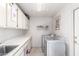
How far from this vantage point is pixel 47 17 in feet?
24.3

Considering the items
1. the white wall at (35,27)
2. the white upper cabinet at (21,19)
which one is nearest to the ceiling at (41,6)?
the white upper cabinet at (21,19)

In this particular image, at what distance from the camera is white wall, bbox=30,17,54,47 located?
287 inches

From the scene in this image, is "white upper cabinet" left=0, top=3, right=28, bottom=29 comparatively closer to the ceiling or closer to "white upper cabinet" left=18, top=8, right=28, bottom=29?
"white upper cabinet" left=18, top=8, right=28, bottom=29

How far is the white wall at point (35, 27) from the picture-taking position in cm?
729

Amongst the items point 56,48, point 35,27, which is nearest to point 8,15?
point 56,48

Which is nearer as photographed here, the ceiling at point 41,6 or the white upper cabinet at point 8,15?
the white upper cabinet at point 8,15

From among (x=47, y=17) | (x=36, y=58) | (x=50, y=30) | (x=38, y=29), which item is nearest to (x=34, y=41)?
(x=38, y=29)

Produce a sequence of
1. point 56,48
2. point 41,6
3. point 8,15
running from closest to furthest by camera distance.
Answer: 1. point 8,15
2. point 56,48
3. point 41,6

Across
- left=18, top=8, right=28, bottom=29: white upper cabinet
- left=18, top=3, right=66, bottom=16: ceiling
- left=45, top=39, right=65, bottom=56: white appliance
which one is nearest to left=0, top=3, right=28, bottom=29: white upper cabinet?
left=18, top=8, right=28, bottom=29: white upper cabinet

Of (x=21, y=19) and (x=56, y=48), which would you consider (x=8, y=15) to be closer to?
(x=21, y=19)

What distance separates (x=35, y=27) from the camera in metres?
7.32

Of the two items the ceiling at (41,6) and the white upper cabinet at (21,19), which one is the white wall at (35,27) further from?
the white upper cabinet at (21,19)

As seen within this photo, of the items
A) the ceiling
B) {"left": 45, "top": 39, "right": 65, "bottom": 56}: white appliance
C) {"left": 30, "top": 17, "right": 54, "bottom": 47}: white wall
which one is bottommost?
{"left": 45, "top": 39, "right": 65, "bottom": 56}: white appliance

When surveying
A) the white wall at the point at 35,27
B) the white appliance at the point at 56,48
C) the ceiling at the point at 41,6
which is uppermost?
the ceiling at the point at 41,6
